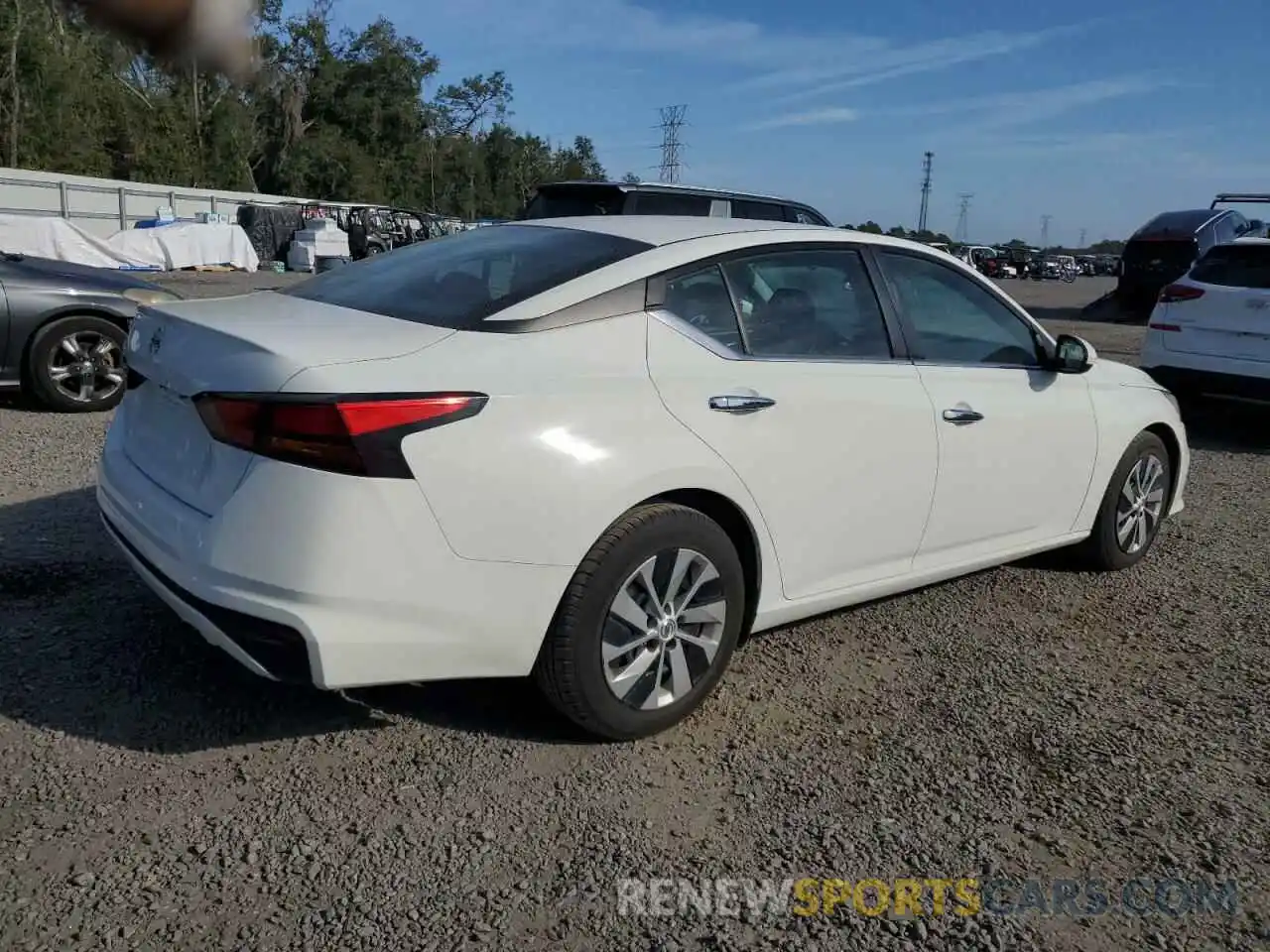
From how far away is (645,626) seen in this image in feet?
10.0

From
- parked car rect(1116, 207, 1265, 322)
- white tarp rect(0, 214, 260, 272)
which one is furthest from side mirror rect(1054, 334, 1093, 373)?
white tarp rect(0, 214, 260, 272)

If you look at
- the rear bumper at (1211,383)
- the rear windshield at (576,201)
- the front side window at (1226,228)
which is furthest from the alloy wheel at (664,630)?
the front side window at (1226,228)

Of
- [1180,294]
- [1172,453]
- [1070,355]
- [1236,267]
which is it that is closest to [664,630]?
[1070,355]

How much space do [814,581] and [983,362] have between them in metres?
1.26

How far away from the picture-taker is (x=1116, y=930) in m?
2.43

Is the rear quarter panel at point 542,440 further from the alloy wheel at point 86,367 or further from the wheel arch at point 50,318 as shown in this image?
the alloy wheel at point 86,367

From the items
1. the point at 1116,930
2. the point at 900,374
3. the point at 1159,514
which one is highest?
the point at 900,374

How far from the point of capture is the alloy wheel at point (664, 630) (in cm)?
300

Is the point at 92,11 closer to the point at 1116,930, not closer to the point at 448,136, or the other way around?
the point at 1116,930

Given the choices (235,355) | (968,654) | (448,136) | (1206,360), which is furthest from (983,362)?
(448,136)

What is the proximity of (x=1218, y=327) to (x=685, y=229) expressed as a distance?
263 inches

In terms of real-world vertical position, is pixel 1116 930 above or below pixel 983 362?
below

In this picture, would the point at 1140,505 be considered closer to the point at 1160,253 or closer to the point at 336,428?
the point at 336,428

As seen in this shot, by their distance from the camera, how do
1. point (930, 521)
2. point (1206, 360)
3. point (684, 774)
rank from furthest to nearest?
point (1206, 360) → point (930, 521) → point (684, 774)
